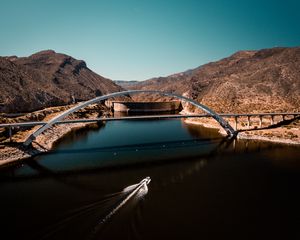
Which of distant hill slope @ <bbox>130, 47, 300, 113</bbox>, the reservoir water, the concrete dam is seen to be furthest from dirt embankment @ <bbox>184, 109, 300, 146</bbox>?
the concrete dam

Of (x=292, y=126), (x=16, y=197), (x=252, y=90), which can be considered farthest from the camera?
(x=252, y=90)

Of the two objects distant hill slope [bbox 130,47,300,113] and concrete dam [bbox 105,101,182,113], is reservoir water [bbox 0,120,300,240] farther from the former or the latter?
concrete dam [bbox 105,101,182,113]

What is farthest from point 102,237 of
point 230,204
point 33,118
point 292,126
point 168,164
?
point 292,126

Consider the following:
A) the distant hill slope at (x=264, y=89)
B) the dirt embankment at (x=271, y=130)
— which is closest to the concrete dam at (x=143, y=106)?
the distant hill slope at (x=264, y=89)

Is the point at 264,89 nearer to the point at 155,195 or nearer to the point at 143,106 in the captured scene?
the point at 143,106

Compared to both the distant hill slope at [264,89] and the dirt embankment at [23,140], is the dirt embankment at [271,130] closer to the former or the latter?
the distant hill slope at [264,89]

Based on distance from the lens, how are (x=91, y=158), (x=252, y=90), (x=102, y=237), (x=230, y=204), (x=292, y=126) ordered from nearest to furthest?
(x=102, y=237)
(x=230, y=204)
(x=91, y=158)
(x=292, y=126)
(x=252, y=90)

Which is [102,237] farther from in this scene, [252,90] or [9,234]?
[252,90]
